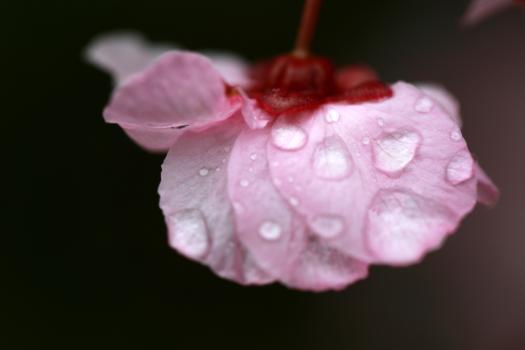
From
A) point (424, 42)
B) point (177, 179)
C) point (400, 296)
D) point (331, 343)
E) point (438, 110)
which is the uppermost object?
point (438, 110)

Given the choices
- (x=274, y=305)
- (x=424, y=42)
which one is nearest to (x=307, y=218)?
(x=274, y=305)

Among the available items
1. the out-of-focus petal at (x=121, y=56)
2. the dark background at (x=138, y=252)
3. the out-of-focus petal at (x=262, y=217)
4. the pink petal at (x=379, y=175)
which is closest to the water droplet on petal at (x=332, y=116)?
the pink petal at (x=379, y=175)

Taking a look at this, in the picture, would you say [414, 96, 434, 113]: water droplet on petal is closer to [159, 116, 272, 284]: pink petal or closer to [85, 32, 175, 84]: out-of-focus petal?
[159, 116, 272, 284]: pink petal

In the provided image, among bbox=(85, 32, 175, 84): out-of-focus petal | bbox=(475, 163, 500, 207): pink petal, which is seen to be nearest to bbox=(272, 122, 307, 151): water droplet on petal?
bbox=(475, 163, 500, 207): pink petal

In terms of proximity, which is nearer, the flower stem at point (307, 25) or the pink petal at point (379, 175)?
the pink petal at point (379, 175)

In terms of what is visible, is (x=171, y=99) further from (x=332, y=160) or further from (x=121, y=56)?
(x=121, y=56)

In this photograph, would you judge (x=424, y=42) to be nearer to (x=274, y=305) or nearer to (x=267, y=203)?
(x=274, y=305)

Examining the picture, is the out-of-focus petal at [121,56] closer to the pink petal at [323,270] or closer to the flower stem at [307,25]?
the flower stem at [307,25]
